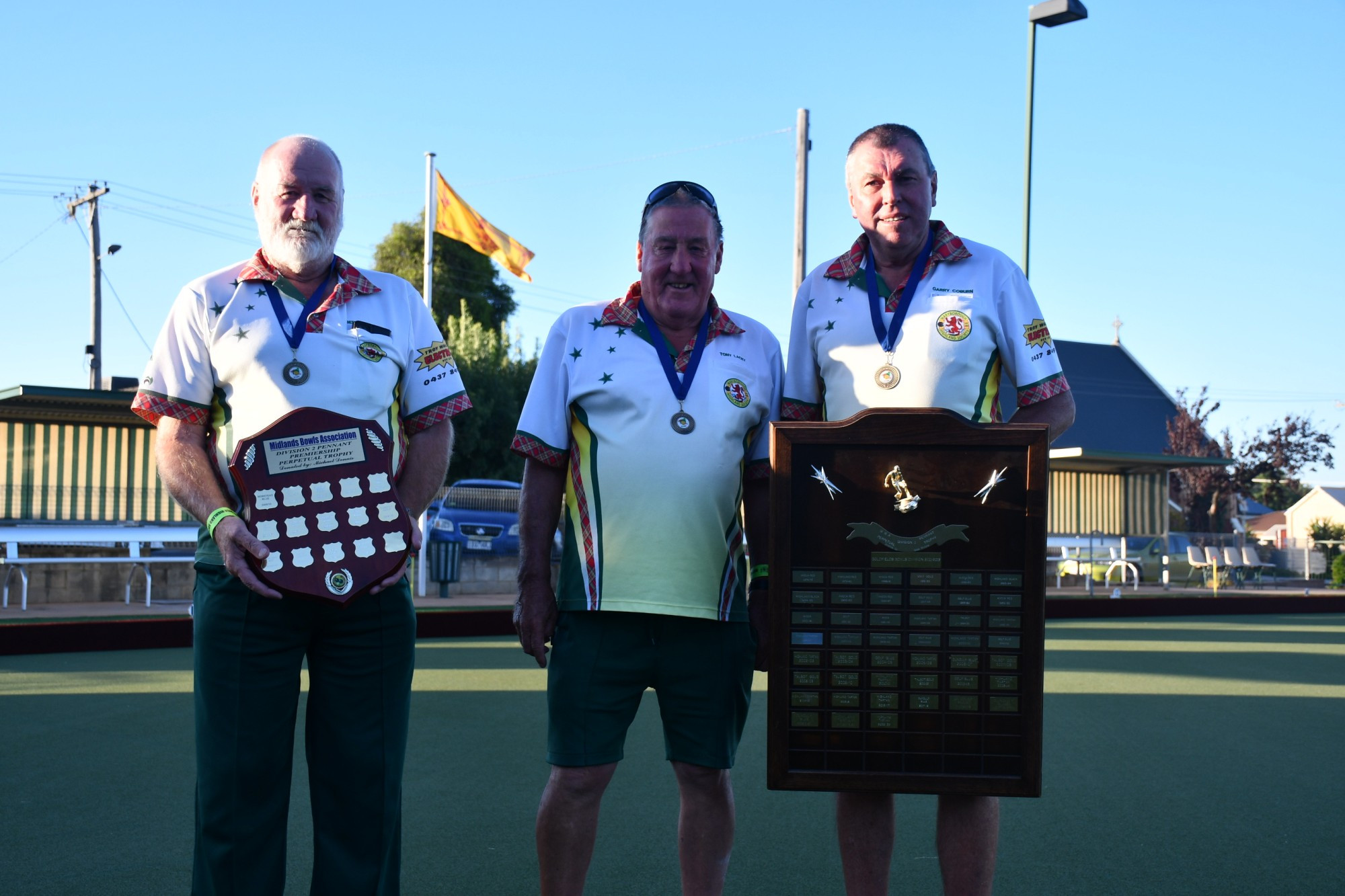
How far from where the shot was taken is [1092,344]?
128ft

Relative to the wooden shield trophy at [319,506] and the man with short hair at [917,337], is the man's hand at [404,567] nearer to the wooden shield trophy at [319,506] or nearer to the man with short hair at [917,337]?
the wooden shield trophy at [319,506]

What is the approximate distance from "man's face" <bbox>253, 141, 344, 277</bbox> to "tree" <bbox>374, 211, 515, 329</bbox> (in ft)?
125

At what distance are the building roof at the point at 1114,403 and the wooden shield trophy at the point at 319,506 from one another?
29740 millimetres

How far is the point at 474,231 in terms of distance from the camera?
675 inches

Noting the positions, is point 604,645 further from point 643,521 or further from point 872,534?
point 872,534

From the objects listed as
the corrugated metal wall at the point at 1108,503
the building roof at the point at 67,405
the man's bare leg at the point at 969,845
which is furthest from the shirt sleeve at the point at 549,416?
the corrugated metal wall at the point at 1108,503

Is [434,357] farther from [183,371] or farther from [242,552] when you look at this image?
[242,552]

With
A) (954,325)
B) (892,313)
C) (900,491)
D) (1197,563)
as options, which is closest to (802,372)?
(892,313)

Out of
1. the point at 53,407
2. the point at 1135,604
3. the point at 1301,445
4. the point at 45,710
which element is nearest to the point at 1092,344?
the point at 1301,445

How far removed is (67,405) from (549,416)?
44.9 ft

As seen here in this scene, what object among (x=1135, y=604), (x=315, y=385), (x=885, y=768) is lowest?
(x=1135, y=604)

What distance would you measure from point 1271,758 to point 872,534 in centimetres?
422

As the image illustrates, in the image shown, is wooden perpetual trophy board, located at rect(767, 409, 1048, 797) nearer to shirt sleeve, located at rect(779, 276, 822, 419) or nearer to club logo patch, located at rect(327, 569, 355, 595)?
shirt sleeve, located at rect(779, 276, 822, 419)

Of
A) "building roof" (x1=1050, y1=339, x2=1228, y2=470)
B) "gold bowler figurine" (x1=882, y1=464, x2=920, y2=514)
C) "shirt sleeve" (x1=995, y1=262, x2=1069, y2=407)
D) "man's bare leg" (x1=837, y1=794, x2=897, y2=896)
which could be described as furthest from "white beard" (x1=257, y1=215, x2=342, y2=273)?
"building roof" (x1=1050, y1=339, x2=1228, y2=470)
